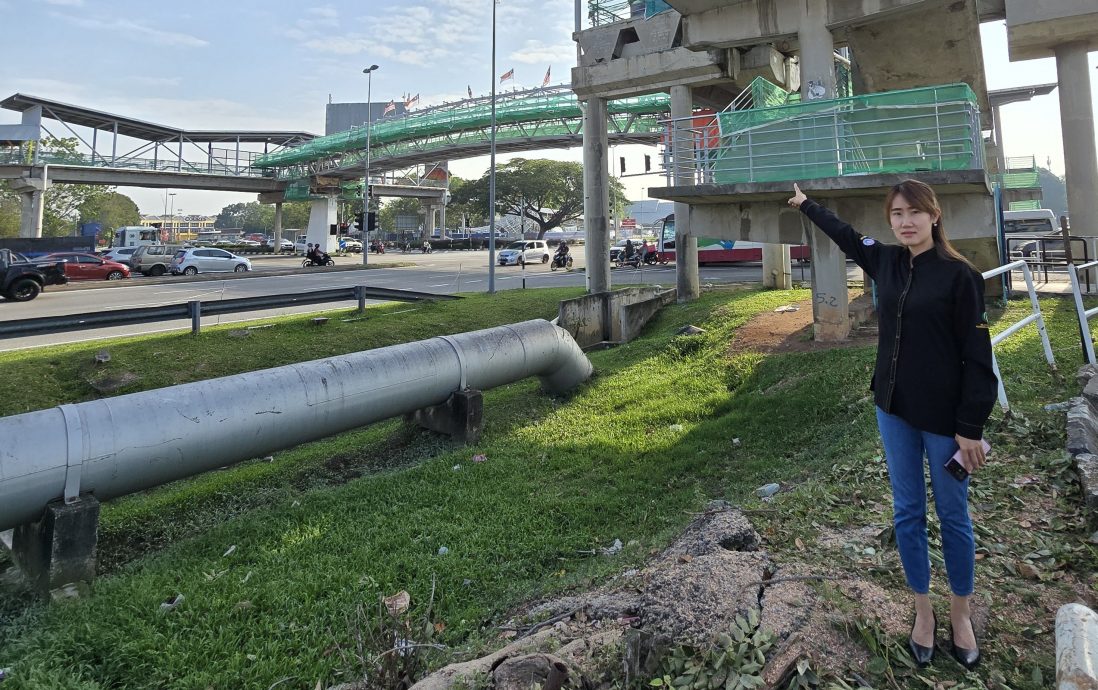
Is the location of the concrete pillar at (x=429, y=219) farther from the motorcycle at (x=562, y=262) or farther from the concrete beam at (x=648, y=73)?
the concrete beam at (x=648, y=73)

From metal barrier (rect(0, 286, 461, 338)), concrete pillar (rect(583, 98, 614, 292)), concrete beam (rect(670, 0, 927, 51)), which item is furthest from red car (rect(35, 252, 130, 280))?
concrete beam (rect(670, 0, 927, 51))

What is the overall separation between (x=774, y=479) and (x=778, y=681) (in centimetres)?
317

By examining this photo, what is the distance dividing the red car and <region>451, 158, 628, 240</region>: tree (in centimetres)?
4663

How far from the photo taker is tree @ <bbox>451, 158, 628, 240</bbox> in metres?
73.4

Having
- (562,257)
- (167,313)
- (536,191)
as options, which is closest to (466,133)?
(562,257)

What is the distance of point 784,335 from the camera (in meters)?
11.1

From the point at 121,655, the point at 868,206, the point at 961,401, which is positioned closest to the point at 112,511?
the point at 121,655

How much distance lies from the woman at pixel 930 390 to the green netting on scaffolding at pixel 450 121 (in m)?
37.0

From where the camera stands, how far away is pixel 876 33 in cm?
1269

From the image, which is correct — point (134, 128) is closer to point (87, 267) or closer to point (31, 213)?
point (31, 213)

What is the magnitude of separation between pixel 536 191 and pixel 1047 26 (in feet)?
197

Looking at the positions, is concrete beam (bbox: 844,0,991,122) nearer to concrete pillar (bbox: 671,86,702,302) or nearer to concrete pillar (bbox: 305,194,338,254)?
concrete pillar (bbox: 671,86,702,302)

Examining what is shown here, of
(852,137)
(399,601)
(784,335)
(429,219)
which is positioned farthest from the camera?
(429,219)

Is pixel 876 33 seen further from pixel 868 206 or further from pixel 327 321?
pixel 327 321
